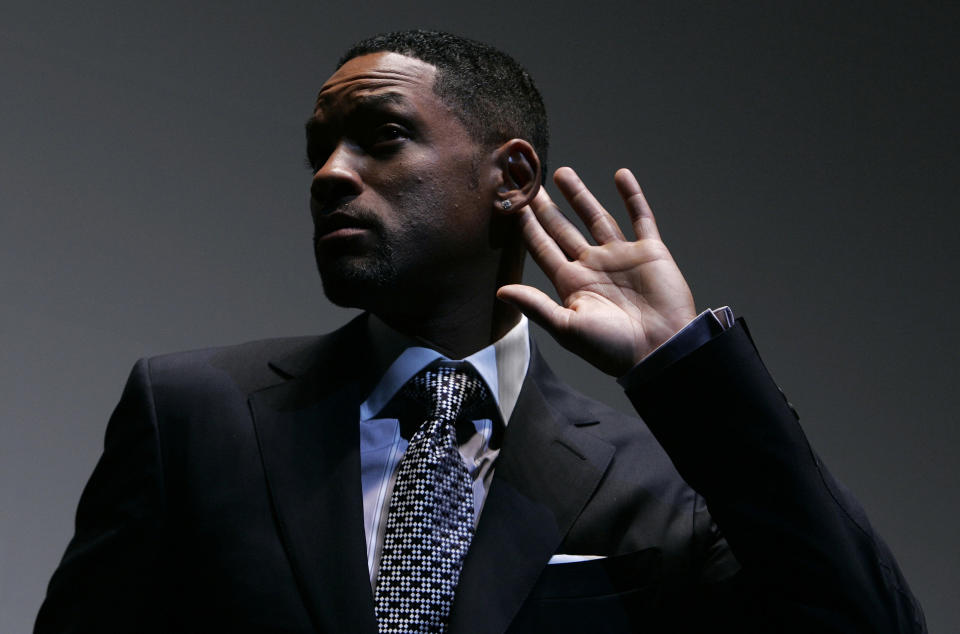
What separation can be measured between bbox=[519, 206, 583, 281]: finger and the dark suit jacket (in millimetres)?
177

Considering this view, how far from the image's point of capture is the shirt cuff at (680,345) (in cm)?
131

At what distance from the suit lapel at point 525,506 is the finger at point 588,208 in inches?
8.9

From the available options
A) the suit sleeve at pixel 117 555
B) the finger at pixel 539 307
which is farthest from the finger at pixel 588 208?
the suit sleeve at pixel 117 555

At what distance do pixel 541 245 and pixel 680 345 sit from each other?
0.87 feet

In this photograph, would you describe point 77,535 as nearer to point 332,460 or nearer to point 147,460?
point 147,460

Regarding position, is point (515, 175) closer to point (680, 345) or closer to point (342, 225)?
point (342, 225)

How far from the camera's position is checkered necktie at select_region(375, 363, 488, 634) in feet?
4.23

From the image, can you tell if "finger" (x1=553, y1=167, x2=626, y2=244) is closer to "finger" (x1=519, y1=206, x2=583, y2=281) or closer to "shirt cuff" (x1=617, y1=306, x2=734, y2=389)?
"finger" (x1=519, y1=206, x2=583, y2=281)

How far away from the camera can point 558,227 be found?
4.95ft

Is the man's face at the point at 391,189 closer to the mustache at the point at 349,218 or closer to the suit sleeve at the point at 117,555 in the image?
the mustache at the point at 349,218

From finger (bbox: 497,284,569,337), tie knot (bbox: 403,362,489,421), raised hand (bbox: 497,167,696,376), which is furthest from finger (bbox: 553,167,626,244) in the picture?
tie knot (bbox: 403,362,489,421)

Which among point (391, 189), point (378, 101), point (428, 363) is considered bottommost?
point (428, 363)

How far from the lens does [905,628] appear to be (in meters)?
1.32

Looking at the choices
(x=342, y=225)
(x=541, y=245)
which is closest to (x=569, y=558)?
(x=541, y=245)
